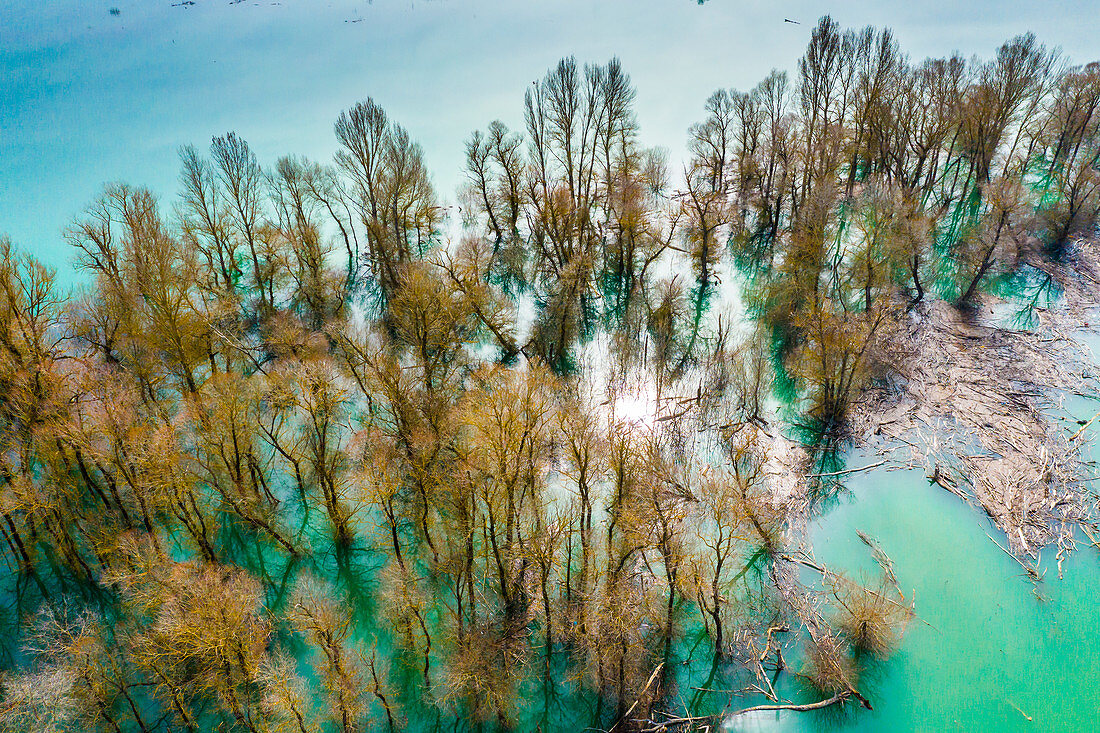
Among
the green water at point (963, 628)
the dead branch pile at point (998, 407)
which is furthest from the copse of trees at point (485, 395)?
the dead branch pile at point (998, 407)

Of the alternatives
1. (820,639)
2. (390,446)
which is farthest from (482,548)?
(820,639)

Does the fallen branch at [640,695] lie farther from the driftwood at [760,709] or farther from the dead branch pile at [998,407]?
the dead branch pile at [998,407]

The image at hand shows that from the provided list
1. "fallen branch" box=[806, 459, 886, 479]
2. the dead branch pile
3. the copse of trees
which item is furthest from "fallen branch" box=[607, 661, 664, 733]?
the dead branch pile

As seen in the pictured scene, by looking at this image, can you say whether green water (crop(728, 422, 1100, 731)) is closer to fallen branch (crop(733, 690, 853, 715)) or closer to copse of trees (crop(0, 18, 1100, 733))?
fallen branch (crop(733, 690, 853, 715))

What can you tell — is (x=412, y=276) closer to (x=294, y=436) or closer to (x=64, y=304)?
(x=294, y=436)

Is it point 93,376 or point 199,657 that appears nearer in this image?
point 199,657

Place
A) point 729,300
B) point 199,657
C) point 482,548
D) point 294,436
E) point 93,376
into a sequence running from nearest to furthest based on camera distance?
point 199,657 → point 482,548 → point 93,376 → point 294,436 → point 729,300

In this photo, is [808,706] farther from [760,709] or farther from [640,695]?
[640,695]
